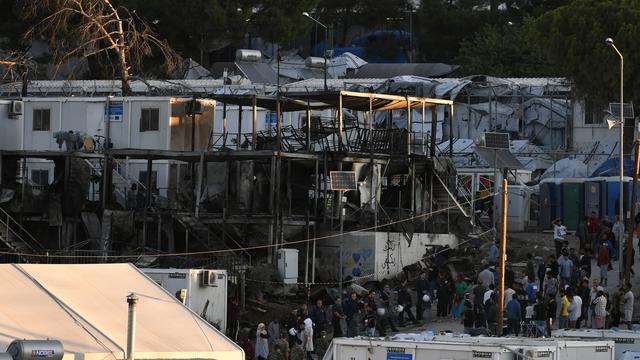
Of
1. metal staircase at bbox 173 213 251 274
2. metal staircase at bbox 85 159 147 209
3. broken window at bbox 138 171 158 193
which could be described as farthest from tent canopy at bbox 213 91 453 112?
broken window at bbox 138 171 158 193

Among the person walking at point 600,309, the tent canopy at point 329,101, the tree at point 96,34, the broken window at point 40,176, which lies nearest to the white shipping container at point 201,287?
the person walking at point 600,309

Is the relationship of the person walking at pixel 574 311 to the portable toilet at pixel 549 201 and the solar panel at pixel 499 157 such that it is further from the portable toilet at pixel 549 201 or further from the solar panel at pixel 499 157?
the portable toilet at pixel 549 201

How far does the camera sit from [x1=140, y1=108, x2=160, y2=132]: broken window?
5238 cm

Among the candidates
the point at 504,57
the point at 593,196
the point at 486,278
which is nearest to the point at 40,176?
the point at 593,196

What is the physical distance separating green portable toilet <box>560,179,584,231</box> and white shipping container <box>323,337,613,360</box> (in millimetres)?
26590

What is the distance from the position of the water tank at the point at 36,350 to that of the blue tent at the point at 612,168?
134 feet

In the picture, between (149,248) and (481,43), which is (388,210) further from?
(481,43)

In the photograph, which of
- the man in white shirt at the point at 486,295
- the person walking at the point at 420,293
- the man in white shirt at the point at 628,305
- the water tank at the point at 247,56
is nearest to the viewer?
the man in white shirt at the point at 628,305

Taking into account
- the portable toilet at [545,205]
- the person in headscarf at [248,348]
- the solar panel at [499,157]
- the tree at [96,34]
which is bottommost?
the person in headscarf at [248,348]

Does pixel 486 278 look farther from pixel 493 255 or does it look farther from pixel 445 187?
pixel 445 187

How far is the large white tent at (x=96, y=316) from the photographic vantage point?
1953cm

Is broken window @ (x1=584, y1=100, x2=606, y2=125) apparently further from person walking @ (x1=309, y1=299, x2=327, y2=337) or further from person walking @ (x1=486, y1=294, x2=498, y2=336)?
person walking @ (x1=309, y1=299, x2=327, y2=337)

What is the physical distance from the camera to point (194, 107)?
2041 inches

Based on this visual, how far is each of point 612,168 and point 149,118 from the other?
16.2 meters
